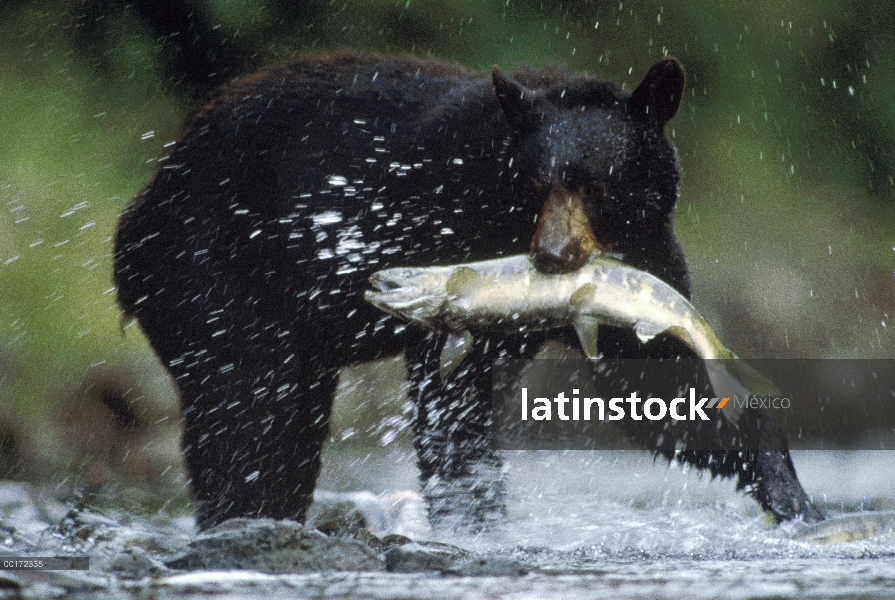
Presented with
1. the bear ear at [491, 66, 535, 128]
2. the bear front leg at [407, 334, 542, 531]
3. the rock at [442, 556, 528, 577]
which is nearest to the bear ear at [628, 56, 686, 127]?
the bear ear at [491, 66, 535, 128]

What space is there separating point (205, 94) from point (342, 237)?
7.42 ft

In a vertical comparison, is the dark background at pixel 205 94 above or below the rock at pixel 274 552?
above

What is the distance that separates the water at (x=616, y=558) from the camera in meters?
2.07

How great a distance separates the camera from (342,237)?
342 cm

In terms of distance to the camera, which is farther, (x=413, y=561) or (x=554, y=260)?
(x=554, y=260)

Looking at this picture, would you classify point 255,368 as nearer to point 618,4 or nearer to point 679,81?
point 679,81

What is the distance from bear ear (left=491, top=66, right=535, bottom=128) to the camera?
3148 millimetres

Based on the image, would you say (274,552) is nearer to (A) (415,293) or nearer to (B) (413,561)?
(B) (413,561)

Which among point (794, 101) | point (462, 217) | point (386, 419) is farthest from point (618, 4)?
point (462, 217)

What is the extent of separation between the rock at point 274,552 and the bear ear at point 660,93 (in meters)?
1.50

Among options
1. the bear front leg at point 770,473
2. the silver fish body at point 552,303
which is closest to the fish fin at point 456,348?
the silver fish body at point 552,303

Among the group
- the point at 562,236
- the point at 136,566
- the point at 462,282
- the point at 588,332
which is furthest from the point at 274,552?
the point at 562,236

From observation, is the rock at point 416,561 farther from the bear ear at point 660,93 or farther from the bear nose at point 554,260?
the bear ear at point 660,93

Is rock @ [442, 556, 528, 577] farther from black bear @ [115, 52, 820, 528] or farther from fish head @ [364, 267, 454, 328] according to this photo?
black bear @ [115, 52, 820, 528]
